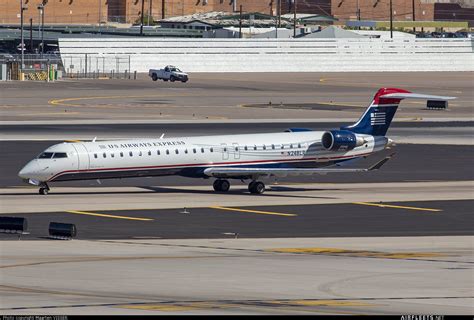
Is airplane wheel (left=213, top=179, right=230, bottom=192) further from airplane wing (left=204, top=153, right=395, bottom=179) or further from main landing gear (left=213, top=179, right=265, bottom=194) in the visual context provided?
airplane wing (left=204, top=153, right=395, bottom=179)

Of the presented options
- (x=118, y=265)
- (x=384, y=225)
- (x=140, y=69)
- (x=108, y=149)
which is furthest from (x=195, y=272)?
(x=140, y=69)

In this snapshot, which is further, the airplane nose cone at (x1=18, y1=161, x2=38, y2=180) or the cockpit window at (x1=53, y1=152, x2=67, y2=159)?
the airplane nose cone at (x1=18, y1=161, x2=38, y2=180)

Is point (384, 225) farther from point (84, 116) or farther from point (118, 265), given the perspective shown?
point (84, 116)

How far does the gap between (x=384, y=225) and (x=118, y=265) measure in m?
15.7

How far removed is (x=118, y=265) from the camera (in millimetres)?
39031

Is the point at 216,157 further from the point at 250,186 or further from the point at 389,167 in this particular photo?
the point at 389,167

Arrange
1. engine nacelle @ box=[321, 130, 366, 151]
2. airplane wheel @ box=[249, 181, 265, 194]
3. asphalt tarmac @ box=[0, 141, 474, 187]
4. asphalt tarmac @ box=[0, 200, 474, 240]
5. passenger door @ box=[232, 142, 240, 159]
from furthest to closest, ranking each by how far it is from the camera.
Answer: asphalt tarmac @ box=[0, 141, 474, 187] < engine nacelle @ box=[321, 130, 366, 151] < passenger door @ box=[232, 142, 240, 159] < airplane wheel @ box=[249, 181, 265, 194] < asphalt tarmac @ box=[0, 200, 474, 240]

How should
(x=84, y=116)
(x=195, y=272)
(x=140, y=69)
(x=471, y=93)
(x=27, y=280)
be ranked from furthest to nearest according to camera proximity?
(x=140, y=69), (x=471, y=93), (x=84, y=116), (x=195, y=272), (x=27, y=280)

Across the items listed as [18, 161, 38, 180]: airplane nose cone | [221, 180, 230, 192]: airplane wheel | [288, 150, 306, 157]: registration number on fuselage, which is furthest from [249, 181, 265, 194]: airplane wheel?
[18, 161, 38, 180]: airplane nose cone

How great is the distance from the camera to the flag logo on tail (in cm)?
6719

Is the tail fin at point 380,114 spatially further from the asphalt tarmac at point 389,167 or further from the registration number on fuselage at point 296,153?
the registration number on fuselage at point 296,153

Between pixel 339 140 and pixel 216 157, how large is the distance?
20.6ft

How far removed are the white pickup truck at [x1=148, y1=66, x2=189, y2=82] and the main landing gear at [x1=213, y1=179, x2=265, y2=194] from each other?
360ft

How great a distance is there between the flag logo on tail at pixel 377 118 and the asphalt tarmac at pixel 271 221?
9.31m
